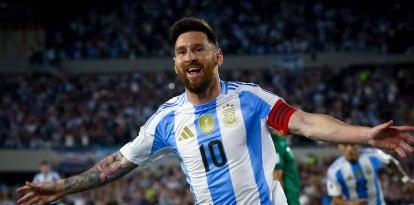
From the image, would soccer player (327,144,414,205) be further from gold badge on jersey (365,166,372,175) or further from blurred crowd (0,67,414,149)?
blurred crowd (0,67,414,149)

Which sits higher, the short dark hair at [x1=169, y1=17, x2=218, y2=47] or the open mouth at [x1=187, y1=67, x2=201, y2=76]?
the short dark hair at [x1=169, y1=17, x2=218, y2=47]

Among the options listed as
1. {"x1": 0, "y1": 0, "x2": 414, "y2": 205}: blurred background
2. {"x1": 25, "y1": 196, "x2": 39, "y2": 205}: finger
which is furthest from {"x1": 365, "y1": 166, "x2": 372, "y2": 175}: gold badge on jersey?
{"x1": 0, "y1": 0, "x2": 414, "y2": 205}: blurred background

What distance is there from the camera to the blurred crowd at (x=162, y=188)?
54.6 ft

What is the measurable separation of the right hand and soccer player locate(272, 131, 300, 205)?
11.6 ft

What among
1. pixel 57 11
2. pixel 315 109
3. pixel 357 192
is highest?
pixel 57 11

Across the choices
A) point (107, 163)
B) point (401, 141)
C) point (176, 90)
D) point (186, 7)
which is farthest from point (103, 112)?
point (401, 141)

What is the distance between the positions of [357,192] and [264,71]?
1907cm

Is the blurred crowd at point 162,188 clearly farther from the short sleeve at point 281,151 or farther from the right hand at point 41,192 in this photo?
the right hand at point 41,192

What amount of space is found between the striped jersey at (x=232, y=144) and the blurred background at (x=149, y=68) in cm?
1500

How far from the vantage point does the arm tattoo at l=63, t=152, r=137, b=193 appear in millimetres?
4711

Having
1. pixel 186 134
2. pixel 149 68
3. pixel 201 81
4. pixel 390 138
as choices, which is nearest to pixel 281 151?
pixel 186 134

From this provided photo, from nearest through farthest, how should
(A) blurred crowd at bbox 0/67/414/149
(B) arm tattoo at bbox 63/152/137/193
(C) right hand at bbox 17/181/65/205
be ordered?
1. (C) right hand at bbox 17/181/65/205
2. (B) arm tattoo at bbox 63/152/137/193
3. (A) blurred crowd at bbox 0/67/414/149

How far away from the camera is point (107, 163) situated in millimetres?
4816

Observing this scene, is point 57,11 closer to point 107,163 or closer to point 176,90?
point 176,90
